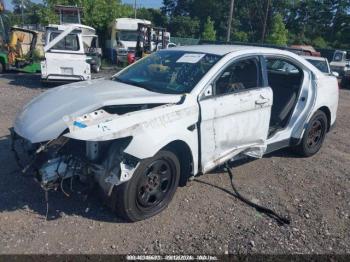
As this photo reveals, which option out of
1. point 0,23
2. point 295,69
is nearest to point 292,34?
point 0,23

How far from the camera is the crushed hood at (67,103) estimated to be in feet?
11.4

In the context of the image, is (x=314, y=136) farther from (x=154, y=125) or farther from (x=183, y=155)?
(x=154, y=125)

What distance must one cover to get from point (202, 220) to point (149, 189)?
2.19ft

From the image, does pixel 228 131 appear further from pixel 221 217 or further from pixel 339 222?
pixel 339 222

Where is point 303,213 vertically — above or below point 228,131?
below

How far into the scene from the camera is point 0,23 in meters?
15.8

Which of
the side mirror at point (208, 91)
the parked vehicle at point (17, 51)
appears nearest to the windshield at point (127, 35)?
the parked vehicle at point (17, 51)

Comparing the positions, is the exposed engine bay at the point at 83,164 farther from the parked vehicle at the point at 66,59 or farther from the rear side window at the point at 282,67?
the parked vehicle at the point at 66,59

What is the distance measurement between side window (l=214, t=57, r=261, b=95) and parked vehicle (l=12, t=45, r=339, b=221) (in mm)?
13

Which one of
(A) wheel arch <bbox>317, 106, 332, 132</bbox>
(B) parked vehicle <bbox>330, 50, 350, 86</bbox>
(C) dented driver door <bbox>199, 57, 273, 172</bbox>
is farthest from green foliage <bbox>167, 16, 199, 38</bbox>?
(C) dented driver door <bbox>199, 57, 273, 172</bbox>

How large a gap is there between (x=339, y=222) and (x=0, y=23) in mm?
16238

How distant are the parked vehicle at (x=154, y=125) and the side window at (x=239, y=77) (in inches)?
0.5

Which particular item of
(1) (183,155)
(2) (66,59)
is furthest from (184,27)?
(1) (183,155)

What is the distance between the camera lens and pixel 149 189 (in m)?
3.68
